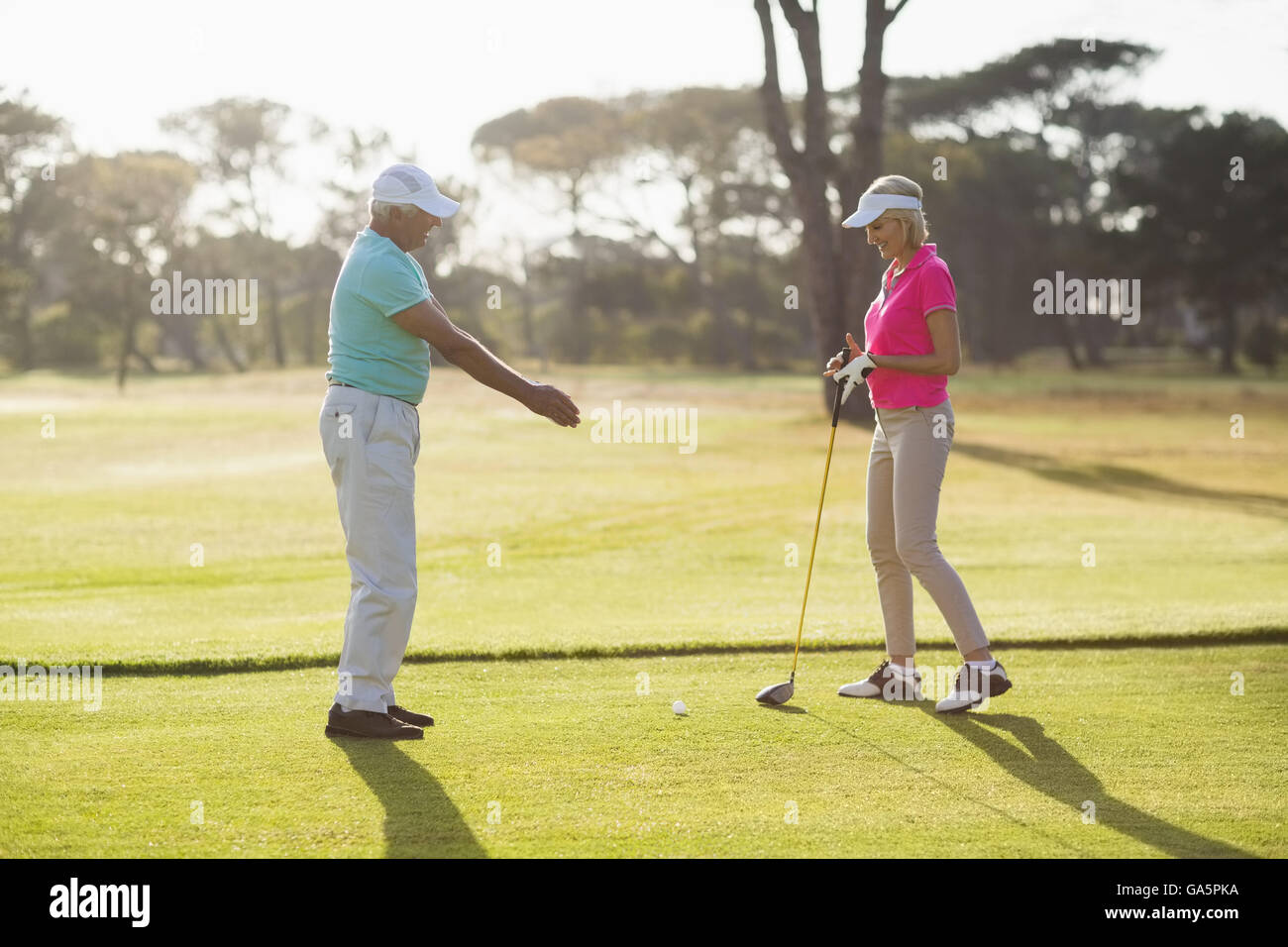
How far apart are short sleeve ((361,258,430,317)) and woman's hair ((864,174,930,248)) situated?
6.86 ft

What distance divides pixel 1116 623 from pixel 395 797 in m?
5.39

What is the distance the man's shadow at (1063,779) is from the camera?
4113 mm

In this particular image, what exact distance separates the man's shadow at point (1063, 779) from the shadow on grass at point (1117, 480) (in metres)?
11.9

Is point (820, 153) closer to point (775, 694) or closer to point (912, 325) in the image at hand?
point (912, 325)

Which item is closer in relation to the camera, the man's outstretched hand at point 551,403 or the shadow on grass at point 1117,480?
the man's outstretched hand at point 551,403

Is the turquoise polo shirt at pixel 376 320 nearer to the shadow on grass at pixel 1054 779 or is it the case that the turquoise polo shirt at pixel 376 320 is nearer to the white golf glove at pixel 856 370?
the white golf glove at pixel 856 370

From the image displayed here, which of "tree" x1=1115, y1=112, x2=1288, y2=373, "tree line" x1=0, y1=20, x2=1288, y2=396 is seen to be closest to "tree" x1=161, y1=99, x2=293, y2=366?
"tree line" x1=0, y1=20, x2=1288, y2=396

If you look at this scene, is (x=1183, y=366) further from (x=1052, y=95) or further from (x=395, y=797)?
(x=395, y=797)

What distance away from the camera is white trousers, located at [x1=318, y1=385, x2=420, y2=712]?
5301mm

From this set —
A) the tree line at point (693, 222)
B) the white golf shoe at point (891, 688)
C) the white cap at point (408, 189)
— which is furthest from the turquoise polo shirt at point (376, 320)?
the tree line at point (693, 222)

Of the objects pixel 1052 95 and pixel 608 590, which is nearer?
pixel 608 590
